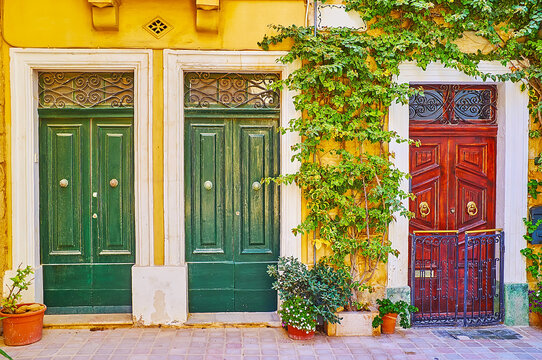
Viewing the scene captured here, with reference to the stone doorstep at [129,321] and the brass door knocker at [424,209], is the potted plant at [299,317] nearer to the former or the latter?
the stone doorstep at [129,321]

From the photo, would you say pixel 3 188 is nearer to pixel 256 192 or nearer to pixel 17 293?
pixel 17 293

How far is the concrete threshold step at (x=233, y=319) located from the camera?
5.68 m

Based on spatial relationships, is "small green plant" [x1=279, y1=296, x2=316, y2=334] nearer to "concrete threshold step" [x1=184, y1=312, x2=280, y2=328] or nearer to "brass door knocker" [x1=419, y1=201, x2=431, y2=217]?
"concrete threshold step" [x1=184, y1=312, x2=280, y2=328]

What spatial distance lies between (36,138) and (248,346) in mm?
3314

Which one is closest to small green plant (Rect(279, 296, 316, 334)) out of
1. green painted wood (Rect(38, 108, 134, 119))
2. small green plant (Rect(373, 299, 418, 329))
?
small green plant (Rect(373, 299, 418, 329))

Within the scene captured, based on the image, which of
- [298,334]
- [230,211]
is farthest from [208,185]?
[298,334]

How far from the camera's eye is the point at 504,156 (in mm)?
5855

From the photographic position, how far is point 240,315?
19.3 feet

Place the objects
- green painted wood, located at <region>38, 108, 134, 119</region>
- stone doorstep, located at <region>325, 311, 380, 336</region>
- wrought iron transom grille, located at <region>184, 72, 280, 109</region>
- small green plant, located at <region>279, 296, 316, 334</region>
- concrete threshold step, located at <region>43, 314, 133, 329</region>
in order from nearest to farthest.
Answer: small green plant, located at <region>279, 296, 316, 334</region> → stone doorstep, located at <region>325, 311, 380, 336</region> → concrete threshold step, located at <region>43, 314, 133, 329</region> → green painted wood, located at <region>38, 108, 134, 119</region> → wrought iron transom grille, located at <region>184, 72, 280, 109</region>

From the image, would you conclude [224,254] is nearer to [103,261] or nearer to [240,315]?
[240,315]

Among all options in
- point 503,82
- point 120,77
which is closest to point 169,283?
point 120,77

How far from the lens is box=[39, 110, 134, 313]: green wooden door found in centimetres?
581

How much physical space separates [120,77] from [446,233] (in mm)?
4272

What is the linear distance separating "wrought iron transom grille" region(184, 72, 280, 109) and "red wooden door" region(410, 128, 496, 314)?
5.96ft
